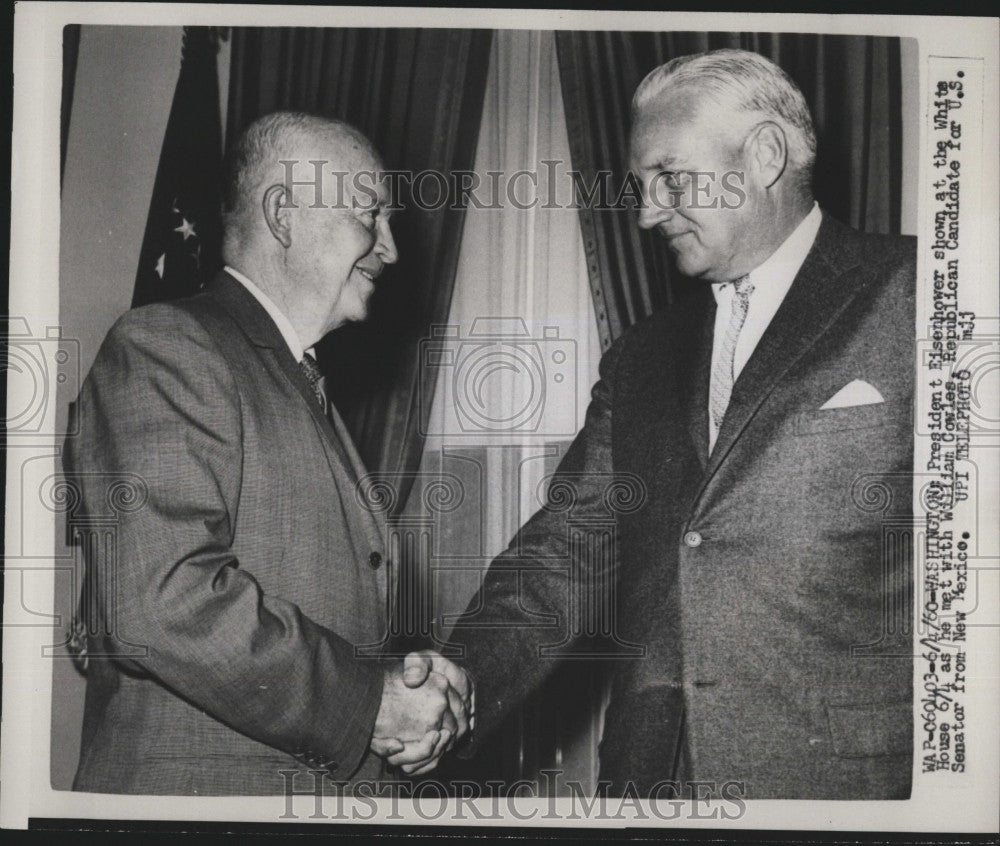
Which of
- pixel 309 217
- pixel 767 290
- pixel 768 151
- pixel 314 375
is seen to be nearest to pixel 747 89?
pixel 768 151

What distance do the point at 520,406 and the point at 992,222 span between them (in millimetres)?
1321

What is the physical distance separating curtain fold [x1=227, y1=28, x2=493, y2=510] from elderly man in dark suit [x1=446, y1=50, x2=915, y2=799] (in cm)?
45

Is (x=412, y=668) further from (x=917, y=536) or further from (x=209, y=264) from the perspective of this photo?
(x=917, y=536)

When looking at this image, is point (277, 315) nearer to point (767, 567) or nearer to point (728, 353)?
point (728, 353)

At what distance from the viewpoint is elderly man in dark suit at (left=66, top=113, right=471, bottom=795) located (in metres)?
2.63

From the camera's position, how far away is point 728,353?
284 cm

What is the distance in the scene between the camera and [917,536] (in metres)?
2.85

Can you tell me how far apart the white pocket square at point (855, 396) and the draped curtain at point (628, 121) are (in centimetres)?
42

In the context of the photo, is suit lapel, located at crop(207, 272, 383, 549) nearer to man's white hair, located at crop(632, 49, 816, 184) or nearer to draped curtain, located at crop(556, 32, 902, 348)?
draped curtain, located at crop(556, 32, 902, 348)

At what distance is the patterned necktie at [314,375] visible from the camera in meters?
2.81

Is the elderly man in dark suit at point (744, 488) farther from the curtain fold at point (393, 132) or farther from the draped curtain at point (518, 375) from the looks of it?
the curtain fold at point (393, 132)

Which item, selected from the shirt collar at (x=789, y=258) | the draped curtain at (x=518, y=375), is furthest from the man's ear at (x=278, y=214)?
the shirt collar at (x=789, y=258)

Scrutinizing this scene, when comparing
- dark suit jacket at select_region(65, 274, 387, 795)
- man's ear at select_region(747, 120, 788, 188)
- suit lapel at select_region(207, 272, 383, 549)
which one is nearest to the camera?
dark suit jacket at select_region(65, 274, 387, 795)

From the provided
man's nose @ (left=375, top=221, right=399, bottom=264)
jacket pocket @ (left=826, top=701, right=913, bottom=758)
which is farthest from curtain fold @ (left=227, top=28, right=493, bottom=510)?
jacket pocket @ (left=826, top=701, right=913, bottom=758)
